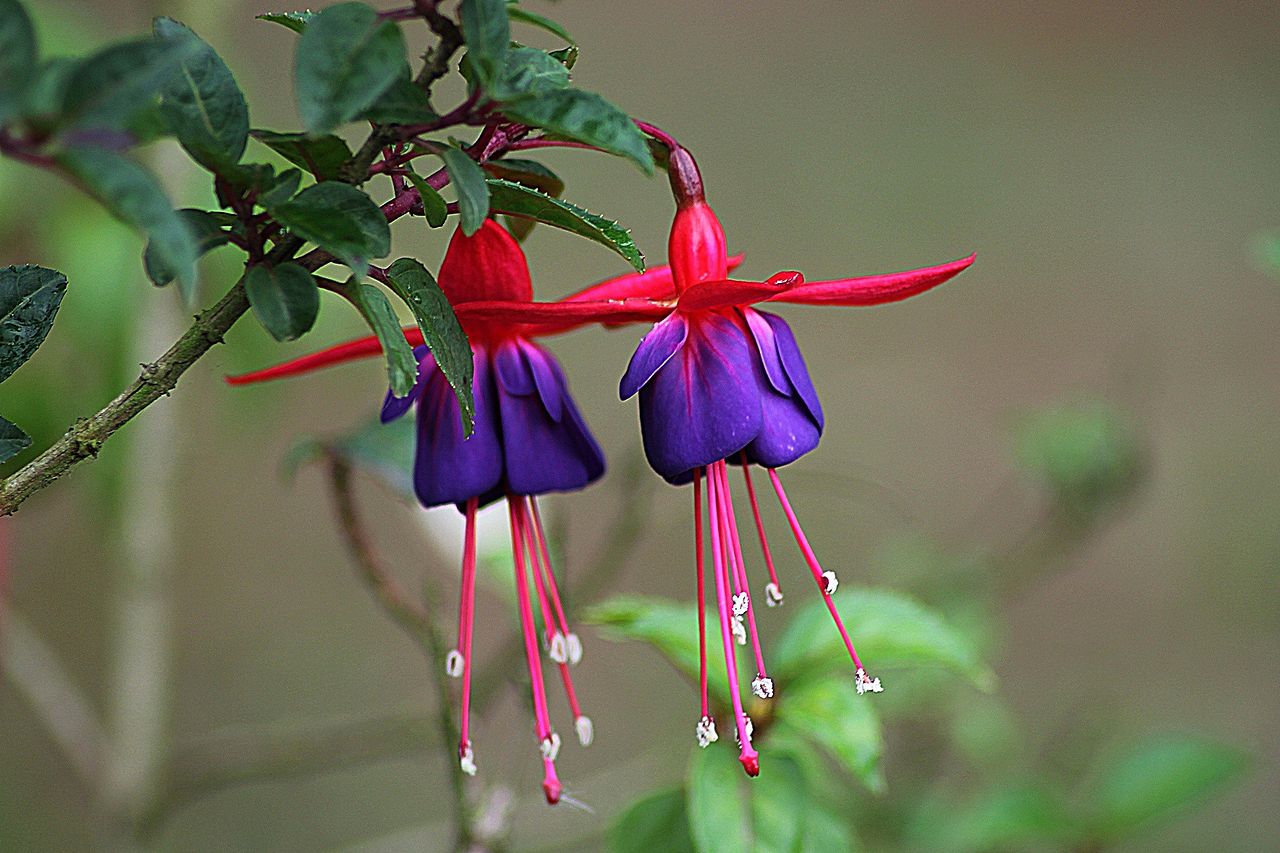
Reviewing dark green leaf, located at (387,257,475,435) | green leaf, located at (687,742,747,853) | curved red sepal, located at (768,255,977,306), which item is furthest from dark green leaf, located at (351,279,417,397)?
green leaf, located at (687,742,747,853)

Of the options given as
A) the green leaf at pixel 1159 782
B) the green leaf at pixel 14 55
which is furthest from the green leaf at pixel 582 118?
the green leaf at pixel 1159 782

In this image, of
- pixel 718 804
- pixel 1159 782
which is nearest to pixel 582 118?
pixel 718 804

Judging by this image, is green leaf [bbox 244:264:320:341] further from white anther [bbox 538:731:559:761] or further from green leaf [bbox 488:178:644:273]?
white anther [bbox 538:731:559:761]

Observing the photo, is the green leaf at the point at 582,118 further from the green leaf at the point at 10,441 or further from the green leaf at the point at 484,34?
the green leaf at the point at 10,441

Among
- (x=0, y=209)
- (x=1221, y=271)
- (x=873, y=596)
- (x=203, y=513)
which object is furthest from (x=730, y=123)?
(x=873, y=596)

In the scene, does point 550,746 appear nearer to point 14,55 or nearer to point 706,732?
point 706,732

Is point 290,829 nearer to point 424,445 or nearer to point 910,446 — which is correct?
point 910,446
